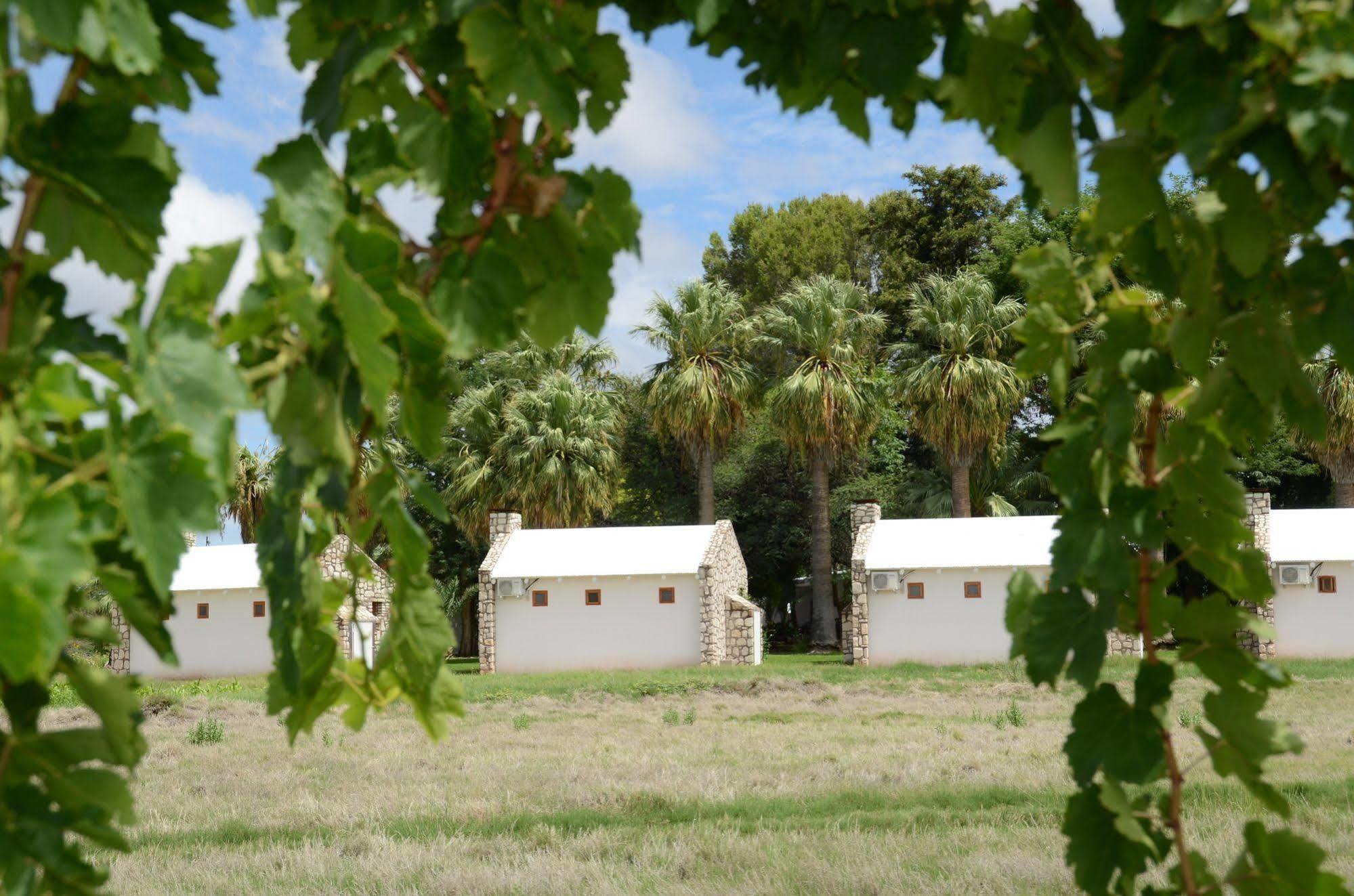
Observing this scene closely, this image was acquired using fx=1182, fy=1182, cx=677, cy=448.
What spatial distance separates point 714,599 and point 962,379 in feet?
25.6

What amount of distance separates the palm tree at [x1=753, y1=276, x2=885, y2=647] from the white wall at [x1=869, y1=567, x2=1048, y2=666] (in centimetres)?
521

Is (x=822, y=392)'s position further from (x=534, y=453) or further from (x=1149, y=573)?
(x=1149, y=573)

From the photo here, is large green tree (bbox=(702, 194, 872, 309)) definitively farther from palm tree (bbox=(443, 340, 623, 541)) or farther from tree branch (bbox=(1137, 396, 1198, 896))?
tree branch (bbox=(1137, 396, 1198, 896))

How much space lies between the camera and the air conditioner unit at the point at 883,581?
81.4 ft

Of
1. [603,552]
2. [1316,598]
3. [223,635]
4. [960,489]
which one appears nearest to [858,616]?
[960,489]

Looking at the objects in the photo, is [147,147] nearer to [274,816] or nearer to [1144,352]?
[1144,352]

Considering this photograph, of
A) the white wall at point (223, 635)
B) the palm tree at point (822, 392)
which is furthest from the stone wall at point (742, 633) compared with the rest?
the white wall at point (223, 635)

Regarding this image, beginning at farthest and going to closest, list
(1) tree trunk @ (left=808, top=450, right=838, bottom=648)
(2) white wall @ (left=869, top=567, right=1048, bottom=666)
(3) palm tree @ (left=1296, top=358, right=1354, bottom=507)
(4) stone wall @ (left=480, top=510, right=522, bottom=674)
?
(1) tree trunk @ (left=808, top=450, right=838, bottom=648) → (3) palm tree @ (left=1296, top=358, right=1354, bottom=507) → (4) stone wall @ (left=480, top=510, right=522, bottom=674) → (2) white wall @ (left=869, top=567, right=1048, bottom=666)

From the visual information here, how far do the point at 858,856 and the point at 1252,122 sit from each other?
17.3ft

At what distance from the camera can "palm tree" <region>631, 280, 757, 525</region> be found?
100 feet

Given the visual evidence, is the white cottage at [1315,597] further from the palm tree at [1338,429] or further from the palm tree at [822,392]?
the palm tree at [822,392]

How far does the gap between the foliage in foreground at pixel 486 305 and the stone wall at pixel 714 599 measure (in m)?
24.4

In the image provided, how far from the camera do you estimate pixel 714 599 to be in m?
26.0

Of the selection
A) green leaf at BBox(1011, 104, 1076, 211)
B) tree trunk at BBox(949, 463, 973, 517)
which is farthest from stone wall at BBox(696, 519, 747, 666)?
green leaf at BBox(1011, 104, 1076, 211)
